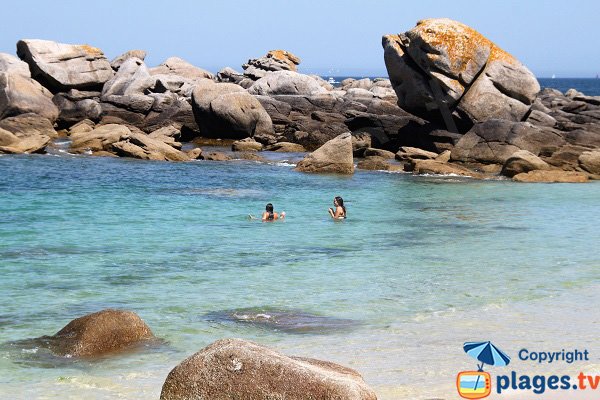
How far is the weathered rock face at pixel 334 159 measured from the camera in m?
34.3

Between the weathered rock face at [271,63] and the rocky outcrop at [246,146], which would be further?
the weathered rock face at [271,63]

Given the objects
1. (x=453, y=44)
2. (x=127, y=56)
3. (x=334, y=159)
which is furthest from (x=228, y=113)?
(x=127, y=56)

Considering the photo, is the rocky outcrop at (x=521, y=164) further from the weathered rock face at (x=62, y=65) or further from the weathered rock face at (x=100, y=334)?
the weathered rock face at (x=62, y=65)

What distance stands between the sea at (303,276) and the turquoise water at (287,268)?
0.04m

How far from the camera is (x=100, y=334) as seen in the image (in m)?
10.5

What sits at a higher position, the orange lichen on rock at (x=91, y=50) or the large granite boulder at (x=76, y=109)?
the orange lichen on rock at (x=91, y=50)

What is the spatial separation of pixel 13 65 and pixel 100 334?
130ft

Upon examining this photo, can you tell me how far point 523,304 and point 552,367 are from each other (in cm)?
353

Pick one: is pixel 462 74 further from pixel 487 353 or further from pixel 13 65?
pixel 487 353

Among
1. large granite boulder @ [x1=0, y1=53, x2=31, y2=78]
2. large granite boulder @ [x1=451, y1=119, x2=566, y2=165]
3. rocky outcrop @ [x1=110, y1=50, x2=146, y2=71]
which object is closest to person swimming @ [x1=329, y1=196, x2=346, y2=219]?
large granite boulder @ [x1=451, y1=119, x2=566, y2=165]

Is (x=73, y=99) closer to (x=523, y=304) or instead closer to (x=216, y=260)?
(x=216, y=260)

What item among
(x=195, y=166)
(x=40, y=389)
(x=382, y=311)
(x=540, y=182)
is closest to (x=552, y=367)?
(x=382, y=311)

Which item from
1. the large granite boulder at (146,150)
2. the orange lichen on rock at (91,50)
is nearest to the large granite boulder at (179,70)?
the orange lichen on rock at (91,50)

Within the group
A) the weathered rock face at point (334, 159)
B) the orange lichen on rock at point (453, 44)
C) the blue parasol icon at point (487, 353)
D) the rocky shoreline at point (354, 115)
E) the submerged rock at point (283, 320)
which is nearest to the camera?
the blue parasol icon at point (487, 353)
